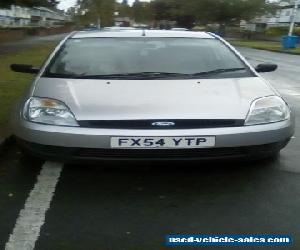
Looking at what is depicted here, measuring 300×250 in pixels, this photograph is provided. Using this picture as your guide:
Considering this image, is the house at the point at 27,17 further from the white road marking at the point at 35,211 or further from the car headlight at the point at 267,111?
the car headlight at the point at 267,111

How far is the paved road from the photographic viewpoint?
3029mm

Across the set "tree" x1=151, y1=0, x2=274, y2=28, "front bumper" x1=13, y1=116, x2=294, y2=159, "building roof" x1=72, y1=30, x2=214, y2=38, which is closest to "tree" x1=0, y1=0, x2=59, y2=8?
"building roof" x1=72, y1=30, x2=214, y2=38

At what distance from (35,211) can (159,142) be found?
104 centimetres

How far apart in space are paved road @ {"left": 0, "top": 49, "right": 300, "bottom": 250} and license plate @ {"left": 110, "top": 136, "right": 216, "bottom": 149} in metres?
0.19

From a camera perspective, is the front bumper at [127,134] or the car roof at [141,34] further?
the car roof at [141,34]

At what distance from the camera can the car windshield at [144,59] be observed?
14.7ft

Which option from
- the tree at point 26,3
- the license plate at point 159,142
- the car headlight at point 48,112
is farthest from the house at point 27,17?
the license plate at point 159,142

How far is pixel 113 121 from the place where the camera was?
11.9 feet

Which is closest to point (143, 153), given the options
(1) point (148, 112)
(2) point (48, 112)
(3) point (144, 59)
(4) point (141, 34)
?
(1) point (148, 112)

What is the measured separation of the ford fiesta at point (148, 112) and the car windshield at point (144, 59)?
0.06 feet

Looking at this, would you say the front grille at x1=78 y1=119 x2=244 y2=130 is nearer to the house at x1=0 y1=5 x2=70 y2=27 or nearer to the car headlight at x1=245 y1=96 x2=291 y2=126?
the car headlight at x1=245 y1=96 x2=291 y2=126

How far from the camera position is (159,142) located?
140 inches

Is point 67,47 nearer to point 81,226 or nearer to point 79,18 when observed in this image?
point 81,226

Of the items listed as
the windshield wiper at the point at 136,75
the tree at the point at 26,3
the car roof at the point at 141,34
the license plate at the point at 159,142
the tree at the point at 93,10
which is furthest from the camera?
the tree at the point at 93,10
